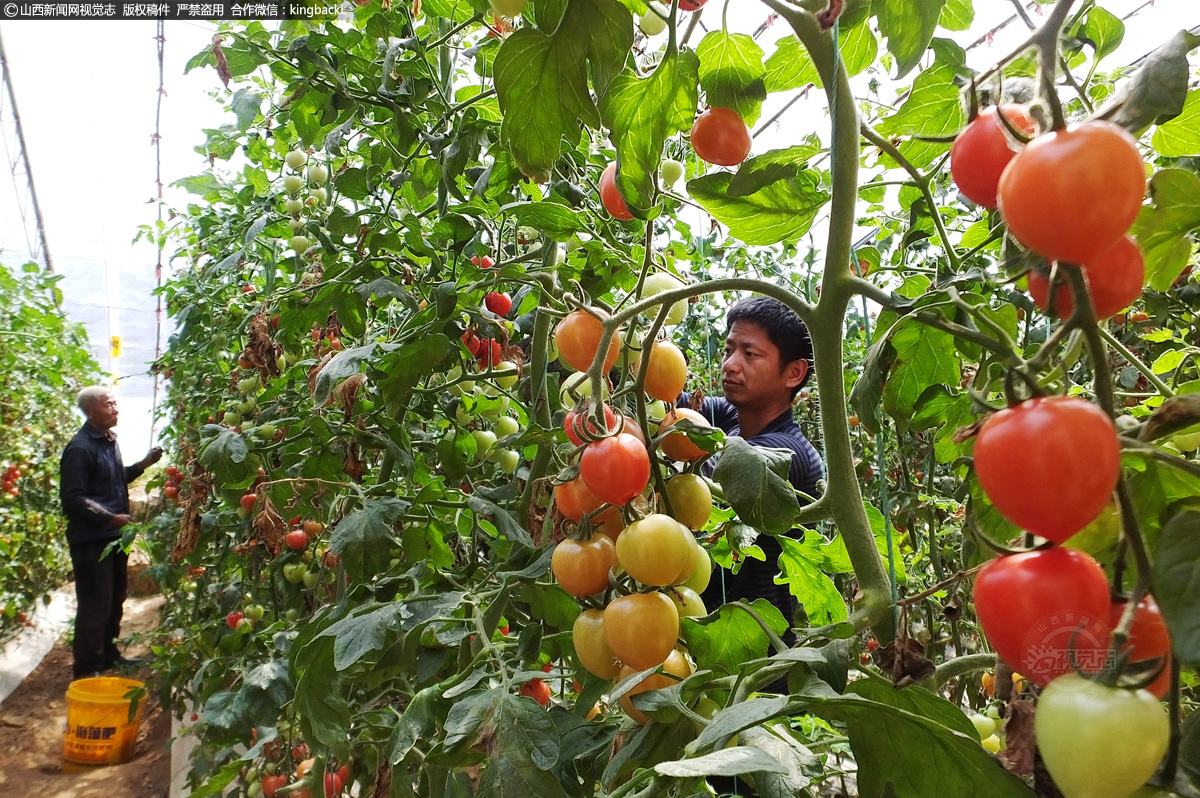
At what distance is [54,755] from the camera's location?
380cm

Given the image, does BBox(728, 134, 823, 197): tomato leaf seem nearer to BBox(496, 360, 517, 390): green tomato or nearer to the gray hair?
BBox(496, 360, 517, 390): green tomato

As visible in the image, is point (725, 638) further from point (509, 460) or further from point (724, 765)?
point (509, 460)

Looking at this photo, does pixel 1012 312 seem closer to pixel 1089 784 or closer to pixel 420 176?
pixel 1089 784

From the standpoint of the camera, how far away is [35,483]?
494 cm

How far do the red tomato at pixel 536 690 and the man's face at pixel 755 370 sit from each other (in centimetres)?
93

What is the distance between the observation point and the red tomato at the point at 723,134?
1.98ft

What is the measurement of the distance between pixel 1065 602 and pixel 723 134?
432 mm

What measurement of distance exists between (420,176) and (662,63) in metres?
0.64

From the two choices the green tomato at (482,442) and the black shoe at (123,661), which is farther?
the black shoe at (123,661)

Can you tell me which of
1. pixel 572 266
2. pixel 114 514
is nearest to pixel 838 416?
pixel 572 266

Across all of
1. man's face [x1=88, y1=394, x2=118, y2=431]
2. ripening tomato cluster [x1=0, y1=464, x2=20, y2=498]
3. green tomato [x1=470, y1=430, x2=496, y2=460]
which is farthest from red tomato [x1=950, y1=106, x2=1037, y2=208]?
ripening tomato cluster [x1=0, y1=464, x2=20, y2=498]

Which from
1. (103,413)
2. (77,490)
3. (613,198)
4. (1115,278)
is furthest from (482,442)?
(103,413)

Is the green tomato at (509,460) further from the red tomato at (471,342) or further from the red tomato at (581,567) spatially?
the red tomato at (581,567)

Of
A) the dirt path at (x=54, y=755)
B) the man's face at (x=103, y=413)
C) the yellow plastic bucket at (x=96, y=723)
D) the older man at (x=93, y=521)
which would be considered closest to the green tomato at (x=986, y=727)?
the dirt path at (x=54, y=755)
